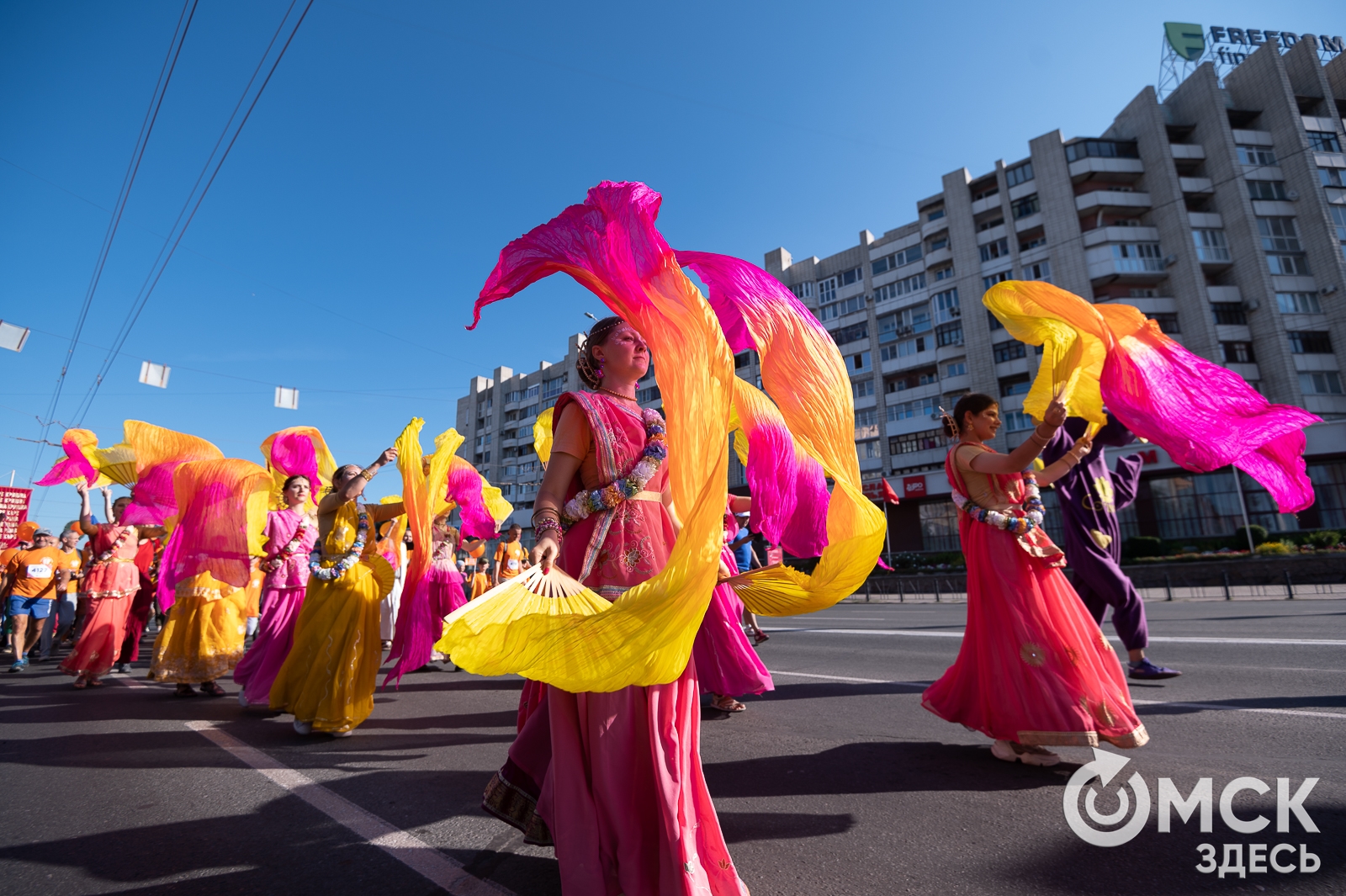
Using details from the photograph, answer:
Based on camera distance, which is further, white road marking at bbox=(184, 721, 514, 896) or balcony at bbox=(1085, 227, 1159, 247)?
balcony at bbox=(1085, 227, 1159, 247)

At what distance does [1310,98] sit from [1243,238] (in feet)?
36.9

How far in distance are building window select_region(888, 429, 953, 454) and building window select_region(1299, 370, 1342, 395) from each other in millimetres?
17546

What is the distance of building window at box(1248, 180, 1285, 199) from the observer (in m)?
36.6

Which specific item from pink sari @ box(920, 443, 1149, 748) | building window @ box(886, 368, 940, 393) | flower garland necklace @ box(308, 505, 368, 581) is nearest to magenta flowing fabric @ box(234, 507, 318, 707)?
flower garland necklace @ box(308, 505, 368, 581)

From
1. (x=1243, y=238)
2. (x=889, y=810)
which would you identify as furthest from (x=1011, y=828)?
(x=1243, y=238)

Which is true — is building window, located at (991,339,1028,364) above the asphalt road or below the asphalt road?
above

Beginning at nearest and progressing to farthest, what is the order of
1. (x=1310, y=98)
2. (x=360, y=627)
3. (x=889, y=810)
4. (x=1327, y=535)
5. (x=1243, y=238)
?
(x=889, y=810)
(x=360, y=627)
(x=1327, y=535)
(x=1243, y=238)
(x=1310, y=98)

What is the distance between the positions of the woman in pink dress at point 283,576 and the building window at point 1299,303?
46.5 m

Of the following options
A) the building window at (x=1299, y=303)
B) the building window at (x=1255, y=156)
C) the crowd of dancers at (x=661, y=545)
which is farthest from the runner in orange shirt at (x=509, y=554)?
the building window at (x=1255, y=156)

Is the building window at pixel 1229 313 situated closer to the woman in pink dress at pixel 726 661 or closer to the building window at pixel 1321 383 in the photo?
the building window at pixel 1321 383

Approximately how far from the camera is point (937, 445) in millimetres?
40250

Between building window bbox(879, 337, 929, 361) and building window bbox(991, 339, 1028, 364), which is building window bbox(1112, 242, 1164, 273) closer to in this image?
building window bbox(991, 339, 1028, 364)

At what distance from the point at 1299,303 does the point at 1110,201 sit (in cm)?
1095

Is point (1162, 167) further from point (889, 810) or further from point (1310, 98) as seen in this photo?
point (889, 810)
